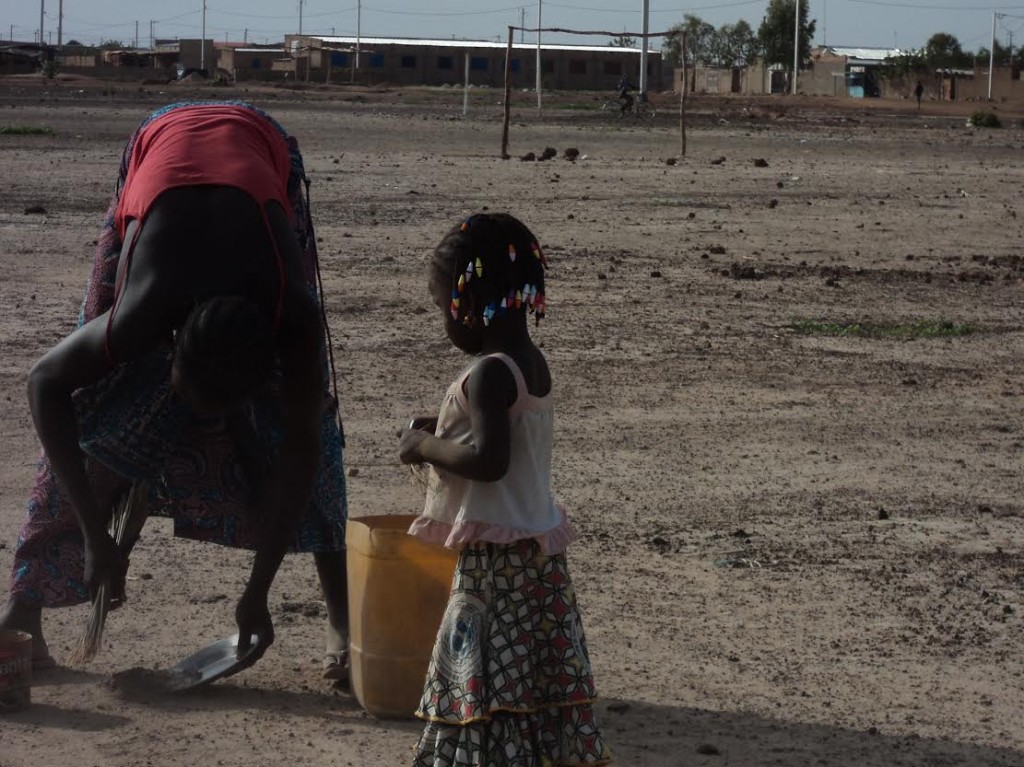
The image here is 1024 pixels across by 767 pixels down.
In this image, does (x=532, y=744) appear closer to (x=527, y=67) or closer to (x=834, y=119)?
(x=834, y=119)

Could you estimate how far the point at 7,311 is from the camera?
31.7 ft

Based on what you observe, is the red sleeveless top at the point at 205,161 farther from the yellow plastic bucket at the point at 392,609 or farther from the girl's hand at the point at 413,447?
the yellow plastic bucket at the point at 392,609

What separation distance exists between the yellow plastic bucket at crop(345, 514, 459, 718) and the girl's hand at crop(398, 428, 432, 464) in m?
0.53

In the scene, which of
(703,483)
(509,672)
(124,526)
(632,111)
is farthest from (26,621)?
(632,111)

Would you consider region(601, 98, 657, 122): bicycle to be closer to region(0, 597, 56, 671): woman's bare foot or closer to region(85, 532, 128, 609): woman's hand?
region(0, 597, 56, 671): woman's bare foot

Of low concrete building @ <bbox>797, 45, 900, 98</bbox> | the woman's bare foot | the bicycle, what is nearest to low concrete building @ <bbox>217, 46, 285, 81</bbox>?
low concrete building @ <bbox>797, 45, 900, 98</bbox>

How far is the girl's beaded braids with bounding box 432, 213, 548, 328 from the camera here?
3.25m

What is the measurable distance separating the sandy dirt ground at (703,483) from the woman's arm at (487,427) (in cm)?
101

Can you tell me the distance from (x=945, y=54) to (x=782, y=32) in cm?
1129

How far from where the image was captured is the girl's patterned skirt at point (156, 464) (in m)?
4.05

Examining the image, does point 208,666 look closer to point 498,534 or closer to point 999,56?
point 498,534

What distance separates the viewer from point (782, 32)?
313 ft

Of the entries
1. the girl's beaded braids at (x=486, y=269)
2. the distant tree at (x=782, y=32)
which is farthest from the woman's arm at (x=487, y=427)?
the distant tree at (x=782, y=32)

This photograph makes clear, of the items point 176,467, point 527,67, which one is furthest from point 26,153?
point 527,67
